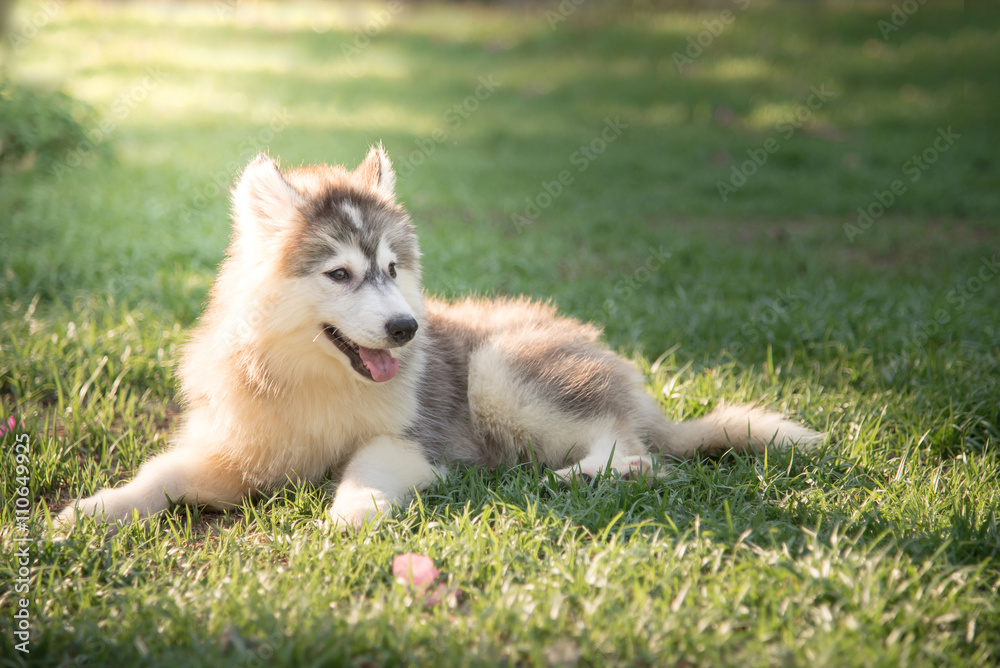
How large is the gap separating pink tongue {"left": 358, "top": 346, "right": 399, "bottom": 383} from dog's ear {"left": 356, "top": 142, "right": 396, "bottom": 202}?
74 centimetres

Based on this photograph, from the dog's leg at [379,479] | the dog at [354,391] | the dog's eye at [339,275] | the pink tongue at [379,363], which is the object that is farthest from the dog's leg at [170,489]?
the dog's eye at [339,275]

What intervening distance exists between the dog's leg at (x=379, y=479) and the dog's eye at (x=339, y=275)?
654 mm

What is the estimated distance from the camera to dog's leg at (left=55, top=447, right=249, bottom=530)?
270cm

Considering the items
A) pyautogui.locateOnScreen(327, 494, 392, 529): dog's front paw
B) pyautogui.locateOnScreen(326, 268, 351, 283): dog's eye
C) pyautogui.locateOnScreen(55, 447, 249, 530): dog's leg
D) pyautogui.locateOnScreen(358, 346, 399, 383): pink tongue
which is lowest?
pyautogui.locateOnScreen(55, 447, 249, 530): dog's leg

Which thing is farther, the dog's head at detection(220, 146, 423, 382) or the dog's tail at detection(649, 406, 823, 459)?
the dog's tail at detection(649, 406, 823, 459)

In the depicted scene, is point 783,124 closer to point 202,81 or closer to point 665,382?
point 665,382

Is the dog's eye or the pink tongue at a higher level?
the dog's eye

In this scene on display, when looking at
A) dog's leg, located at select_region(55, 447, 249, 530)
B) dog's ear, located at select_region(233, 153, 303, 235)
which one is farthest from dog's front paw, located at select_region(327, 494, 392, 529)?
dog's ear, located at select_region(233, 153, 303, 235)

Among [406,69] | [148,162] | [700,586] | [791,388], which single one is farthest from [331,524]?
[406,69]

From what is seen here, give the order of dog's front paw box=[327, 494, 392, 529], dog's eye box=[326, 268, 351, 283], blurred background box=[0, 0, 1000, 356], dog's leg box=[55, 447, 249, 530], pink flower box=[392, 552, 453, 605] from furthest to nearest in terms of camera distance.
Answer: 1. blurred background box=[0, 0, 1000, 356]
2. dog's eye box=[326, 268, 351, 283]
3. dog's leg box=[55, 447, 249, 530]
4. dog's front paw box=[327, 494, 392, 529]
5. pink flower box=[392, 552, 453, 605]

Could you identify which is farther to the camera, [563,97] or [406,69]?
[406,69]

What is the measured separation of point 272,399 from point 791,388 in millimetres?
2603

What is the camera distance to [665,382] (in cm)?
391

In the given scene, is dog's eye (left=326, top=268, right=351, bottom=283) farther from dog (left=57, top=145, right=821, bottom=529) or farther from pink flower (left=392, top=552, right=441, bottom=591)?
pink flower (left=392, top=552, right=441, bottom=591)
